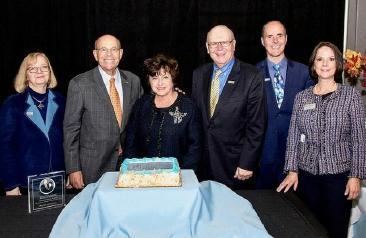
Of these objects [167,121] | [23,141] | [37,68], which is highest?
[37,68]

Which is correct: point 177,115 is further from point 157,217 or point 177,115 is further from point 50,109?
point 157,217

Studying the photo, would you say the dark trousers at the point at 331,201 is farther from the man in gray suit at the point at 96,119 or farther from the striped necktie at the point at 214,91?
the man in gray suit at the point at 96,119

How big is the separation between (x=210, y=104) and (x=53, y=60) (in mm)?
1611

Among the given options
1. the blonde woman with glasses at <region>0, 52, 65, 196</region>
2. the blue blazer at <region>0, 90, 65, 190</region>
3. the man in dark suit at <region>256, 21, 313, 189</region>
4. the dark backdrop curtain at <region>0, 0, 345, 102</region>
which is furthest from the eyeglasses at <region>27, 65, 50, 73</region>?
the man in dark suit at <region>256, 21, 313, 189</region>

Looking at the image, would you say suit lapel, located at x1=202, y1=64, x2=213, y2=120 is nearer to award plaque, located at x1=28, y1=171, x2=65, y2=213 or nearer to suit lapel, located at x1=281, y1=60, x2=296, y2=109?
suit lapel, located at x1=281, y1=60, x2=296, y2=109

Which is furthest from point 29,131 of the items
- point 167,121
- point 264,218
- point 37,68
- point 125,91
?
point 264,218

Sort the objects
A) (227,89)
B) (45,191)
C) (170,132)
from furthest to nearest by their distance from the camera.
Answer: (227,89) → (170,132) → (45,191)

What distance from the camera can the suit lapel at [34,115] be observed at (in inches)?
91.1

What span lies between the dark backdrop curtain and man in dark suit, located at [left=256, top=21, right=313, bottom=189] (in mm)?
887

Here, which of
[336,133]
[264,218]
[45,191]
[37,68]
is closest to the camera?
[264,218]

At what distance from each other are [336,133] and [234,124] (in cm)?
61

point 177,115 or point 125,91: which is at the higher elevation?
point 125,91

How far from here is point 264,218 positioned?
1.52m

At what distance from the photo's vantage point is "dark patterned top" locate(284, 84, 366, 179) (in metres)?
2.08
